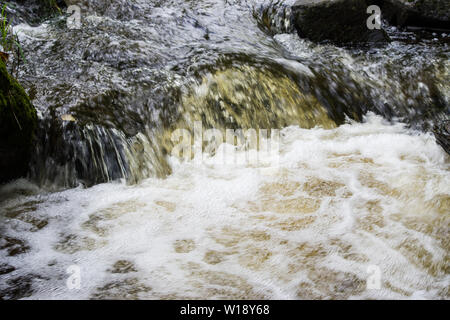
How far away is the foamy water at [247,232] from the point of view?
2.35 meters

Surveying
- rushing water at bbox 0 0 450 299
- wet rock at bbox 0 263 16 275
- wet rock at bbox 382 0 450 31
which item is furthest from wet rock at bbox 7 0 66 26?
wet rock at bbox 382 0 450 31

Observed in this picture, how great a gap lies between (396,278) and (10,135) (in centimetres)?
281

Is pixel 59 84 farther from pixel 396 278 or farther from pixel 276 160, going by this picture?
pixel 396 278

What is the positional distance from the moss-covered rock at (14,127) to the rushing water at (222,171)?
0.15m

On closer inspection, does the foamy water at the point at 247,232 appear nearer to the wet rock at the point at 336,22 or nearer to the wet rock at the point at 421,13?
the wet rock at the point at 336,22

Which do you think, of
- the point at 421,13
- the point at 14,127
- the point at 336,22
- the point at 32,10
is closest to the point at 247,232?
the point at 14,127

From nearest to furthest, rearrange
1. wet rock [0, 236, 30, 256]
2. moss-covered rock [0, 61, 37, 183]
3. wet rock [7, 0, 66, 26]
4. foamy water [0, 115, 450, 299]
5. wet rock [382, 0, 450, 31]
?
foamy water [0, 115, 450, 299], wet rock [0, 236, 30, 256], moss-covered rock [0, 61, 37, 183], wet rock [7, 0, 66, 26], wet rock [382, 0, 450, 31]

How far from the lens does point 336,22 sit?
18.8 feet

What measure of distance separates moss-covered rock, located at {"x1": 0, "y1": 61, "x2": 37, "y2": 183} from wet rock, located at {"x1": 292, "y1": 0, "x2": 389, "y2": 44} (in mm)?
4130

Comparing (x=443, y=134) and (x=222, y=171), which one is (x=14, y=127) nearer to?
(x=222, y=171)

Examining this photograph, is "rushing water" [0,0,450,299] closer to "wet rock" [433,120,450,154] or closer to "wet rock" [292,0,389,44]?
→ "wet rock" [433,120,450,154]

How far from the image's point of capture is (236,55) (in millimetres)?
4832

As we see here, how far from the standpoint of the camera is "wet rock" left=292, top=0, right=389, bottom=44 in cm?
567
